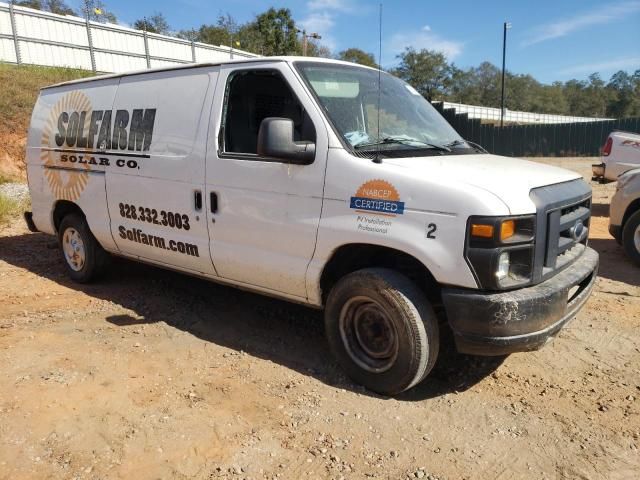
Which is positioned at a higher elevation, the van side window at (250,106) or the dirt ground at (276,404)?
the van side window at (250,106)

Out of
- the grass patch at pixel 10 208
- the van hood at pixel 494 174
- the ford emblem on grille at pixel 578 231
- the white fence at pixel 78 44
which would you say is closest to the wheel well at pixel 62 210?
the grass patch at pixel 10 208

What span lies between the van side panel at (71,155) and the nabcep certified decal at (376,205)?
114 inches

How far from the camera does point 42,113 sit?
19.8 ft

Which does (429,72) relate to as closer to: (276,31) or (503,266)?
(276,31)

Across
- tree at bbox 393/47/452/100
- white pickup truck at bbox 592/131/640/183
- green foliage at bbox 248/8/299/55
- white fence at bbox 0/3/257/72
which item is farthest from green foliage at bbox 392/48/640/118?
white pickup truck at bbox 592/131/640/183

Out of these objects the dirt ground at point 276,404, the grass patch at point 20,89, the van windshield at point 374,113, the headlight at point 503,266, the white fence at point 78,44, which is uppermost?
the white fence at point 78,44

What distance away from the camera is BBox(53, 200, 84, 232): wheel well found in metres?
5.89

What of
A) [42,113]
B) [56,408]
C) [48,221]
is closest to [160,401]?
[56,408]

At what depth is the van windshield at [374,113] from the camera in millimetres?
3680

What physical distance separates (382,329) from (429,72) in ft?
220

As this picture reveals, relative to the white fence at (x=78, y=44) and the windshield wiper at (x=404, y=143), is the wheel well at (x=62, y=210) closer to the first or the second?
the windshield wiper at (x=404, y=143)

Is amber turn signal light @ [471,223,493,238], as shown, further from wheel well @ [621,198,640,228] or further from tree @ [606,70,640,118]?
tree @ [606,70,640,118]

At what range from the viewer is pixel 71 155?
5605 millimetres

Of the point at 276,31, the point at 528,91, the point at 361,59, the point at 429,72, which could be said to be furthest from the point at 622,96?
the point at 361,59
